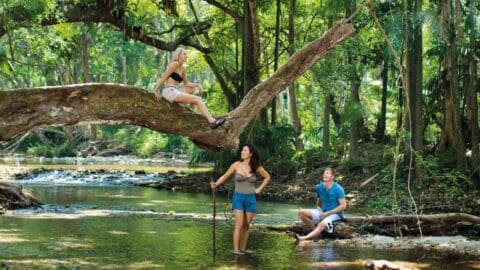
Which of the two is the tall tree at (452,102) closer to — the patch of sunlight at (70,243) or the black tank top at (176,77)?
the black tank top at (176,77)

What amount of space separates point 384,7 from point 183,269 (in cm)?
1417

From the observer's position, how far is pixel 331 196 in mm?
11320

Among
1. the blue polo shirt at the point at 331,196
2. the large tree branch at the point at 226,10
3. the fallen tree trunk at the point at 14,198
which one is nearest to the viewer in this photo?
the blue polo shirt at the point at 331,196

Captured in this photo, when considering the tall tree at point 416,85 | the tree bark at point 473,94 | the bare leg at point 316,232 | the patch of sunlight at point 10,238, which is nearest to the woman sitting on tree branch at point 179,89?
the bare leg at point 316,232

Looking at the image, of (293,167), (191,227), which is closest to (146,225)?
(191,227)

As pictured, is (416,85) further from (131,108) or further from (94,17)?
(131,108)

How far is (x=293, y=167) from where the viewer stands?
22.9m

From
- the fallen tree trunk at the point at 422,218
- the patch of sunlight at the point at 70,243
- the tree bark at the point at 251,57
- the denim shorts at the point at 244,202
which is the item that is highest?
the tree bark at the point at 251,57

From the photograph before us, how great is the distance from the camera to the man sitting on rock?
11164 mm

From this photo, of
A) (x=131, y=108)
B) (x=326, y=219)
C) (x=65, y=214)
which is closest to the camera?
(x=131, y=108)

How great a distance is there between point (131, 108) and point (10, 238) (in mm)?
4550

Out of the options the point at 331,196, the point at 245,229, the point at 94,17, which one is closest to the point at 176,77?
the point at 245,229

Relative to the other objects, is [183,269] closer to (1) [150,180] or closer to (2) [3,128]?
(2) [3,128]

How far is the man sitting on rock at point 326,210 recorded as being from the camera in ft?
36.6
